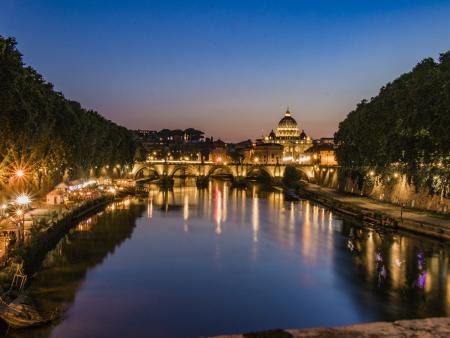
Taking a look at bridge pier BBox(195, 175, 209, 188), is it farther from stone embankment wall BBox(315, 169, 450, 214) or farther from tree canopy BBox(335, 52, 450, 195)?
tree canopy BBox(335, 52, 450, 195)

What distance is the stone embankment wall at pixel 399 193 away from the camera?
4588cm

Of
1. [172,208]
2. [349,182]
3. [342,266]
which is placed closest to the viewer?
[342,266]

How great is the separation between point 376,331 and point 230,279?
58.1ft

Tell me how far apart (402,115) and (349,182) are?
36.4 meters

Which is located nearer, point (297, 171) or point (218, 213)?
point (218, 213)

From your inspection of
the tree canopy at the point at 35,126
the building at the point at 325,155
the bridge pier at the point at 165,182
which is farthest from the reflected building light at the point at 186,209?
the building at the point at 325,155

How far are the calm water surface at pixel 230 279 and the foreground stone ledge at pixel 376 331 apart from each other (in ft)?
33.4

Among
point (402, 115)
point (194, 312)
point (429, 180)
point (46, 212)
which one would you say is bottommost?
point (194, 312)

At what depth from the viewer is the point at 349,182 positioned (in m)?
78.9

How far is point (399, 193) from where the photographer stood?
55.0 metres

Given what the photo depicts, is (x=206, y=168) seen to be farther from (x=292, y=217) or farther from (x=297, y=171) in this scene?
(x=292, y=217)

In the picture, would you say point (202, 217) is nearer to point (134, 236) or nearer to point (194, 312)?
point (134, 236)

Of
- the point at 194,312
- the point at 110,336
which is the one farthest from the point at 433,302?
the point at 110,336

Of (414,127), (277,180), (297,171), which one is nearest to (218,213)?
(414,127)
